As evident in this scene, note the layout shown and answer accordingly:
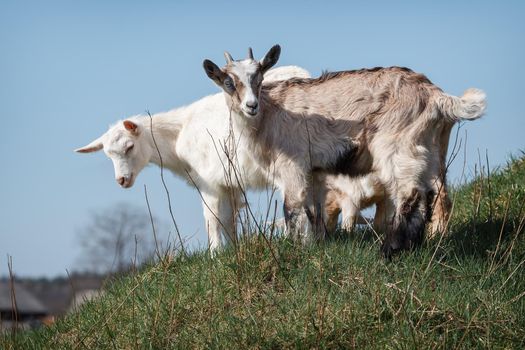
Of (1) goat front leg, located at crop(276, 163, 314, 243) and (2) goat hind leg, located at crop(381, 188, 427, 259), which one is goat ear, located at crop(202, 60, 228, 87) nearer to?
(1) goat front leg, located at crop(276, 163, 314, 243)

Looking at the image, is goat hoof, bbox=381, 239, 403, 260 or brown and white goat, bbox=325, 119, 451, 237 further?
brown and white goat, bbox=325, 119, 451, 237

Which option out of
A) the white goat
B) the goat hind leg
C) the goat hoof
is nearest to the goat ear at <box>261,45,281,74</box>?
the white goat

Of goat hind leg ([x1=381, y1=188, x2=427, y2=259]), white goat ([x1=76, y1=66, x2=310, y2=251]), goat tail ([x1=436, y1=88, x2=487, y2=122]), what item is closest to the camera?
goat hind leg ([x1=381, y1=188, x2=427, y2=259])

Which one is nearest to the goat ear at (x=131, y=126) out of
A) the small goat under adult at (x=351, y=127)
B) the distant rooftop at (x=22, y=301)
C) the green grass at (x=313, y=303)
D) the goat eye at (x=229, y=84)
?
the small goat under adult at (x=351, y=127)

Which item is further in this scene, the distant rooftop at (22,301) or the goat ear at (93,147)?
the distant rooftop at (22,301)

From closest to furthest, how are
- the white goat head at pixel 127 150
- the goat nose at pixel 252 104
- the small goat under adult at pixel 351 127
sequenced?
1. the small goat under adult at pixel 351 127
2. the goat nose at pixel 252 104
3. the white goat head at pixel 127 150

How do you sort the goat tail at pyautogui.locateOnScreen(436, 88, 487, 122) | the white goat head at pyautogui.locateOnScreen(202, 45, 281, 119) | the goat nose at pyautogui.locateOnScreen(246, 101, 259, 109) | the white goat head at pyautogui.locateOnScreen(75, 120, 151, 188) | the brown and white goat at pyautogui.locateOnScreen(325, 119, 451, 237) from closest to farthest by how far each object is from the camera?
the goat tail at pyautogui.locateOnScreen(436, 88, 487, 122)
the goat nose at pyautogui.locateOnScreen(246, 101, 259, 109)
the white goat head at pyautogui.locateOnScreen(202, 45, 281, 119)
the brown and white goat at pyautogui.locateOnScreen(325, 119, 451, 237)
the white goat head at pyautogui.locateOnScreen(75, 120, 151, 188)

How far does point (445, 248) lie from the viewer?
7676mm

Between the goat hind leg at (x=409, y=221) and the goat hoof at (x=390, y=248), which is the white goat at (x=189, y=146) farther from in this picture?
the goat hoof at (x=390, y=248)

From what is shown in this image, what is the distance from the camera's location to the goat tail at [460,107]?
805cm

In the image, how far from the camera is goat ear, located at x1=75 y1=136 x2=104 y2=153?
36.9 ft

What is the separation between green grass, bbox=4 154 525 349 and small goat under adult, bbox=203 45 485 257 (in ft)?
1.70

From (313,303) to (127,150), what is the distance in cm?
526

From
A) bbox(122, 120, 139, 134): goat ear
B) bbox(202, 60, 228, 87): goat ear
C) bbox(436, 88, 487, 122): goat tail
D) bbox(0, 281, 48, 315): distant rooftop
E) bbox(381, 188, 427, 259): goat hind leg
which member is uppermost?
bbox(202, 60, 228, 87): goat ear
